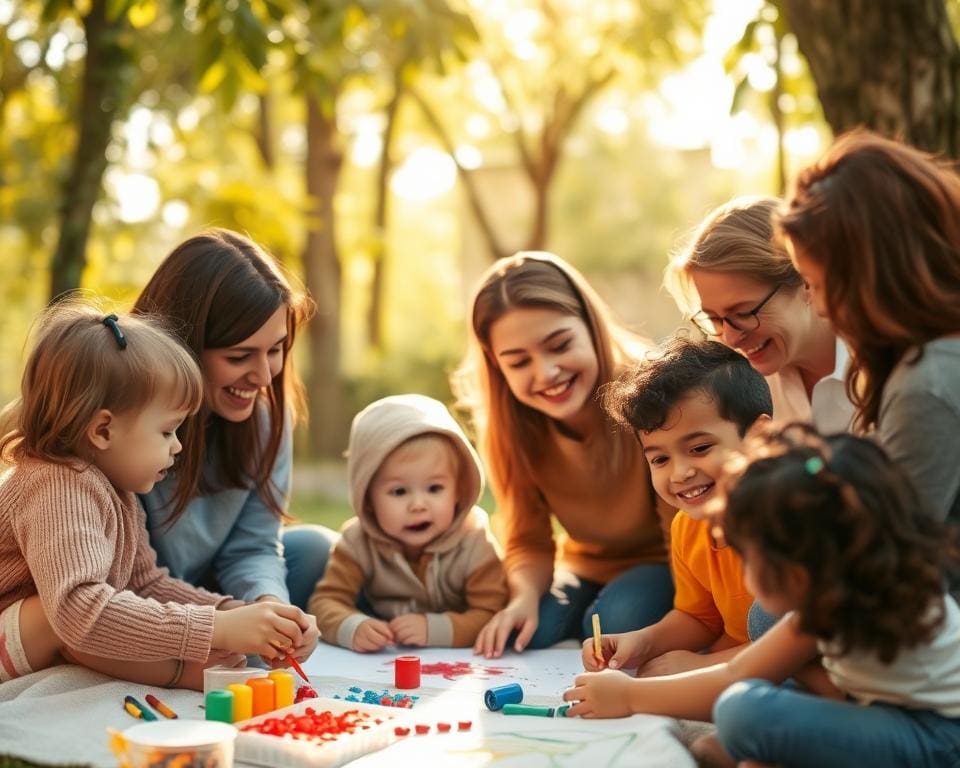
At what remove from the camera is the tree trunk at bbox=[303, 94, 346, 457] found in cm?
1081

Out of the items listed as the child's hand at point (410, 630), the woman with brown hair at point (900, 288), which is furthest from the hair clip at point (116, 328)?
the woman with brown hair at point (900, 288)

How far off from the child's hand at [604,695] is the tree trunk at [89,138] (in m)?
2.95

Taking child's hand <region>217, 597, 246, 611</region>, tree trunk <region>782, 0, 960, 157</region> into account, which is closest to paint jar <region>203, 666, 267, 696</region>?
child's hand <region>217, 597, 246, 611</region>

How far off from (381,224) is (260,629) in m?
12.5

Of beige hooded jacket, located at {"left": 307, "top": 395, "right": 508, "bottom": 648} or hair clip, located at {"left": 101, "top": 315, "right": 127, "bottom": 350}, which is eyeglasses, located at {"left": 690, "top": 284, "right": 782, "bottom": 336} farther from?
hair clip, located at {"left": 101, "top": 315, "right": 127, "bottom": 350}

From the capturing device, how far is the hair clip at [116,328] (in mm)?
2637

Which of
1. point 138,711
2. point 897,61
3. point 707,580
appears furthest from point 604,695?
point 897,61

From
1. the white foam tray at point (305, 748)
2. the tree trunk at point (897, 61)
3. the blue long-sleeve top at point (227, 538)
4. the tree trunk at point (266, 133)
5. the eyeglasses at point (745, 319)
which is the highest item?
the tree trunk at point (266, 133)

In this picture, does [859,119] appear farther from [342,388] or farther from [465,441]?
[342,388]

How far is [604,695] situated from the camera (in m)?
2.31

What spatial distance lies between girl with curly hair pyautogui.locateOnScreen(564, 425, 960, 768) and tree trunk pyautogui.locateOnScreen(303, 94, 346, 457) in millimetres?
8882

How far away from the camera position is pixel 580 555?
11.8 ft

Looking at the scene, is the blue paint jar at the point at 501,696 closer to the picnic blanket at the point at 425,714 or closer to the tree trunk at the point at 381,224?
the picnic blanket at the point at 425,714

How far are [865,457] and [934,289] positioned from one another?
376 millimetres
